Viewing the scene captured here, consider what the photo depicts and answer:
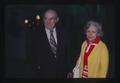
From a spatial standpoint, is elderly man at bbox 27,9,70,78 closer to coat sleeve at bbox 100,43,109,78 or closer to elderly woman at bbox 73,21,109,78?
elderly woman at bbox 73,21,109,78

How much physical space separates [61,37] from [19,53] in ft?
2.57

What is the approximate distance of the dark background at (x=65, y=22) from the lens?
25.0ft

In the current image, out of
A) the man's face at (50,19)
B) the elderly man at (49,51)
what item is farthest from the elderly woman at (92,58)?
the man's face at (50,19)

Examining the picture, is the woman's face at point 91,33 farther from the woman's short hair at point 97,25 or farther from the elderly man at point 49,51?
the elderly man at point 49,51

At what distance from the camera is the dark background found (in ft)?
25.0

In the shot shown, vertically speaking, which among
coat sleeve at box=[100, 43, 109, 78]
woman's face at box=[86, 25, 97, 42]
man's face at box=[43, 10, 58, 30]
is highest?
man's face at box=[43, 10, 58, 30]

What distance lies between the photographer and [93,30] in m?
7.74

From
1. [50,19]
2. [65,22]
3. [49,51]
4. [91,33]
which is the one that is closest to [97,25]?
[91,33]

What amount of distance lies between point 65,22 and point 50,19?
0.28 m

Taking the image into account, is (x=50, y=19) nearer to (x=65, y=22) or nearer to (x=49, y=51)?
(x=65, y=22)

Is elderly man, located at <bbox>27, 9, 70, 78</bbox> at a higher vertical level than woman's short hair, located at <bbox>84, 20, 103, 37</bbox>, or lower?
lower

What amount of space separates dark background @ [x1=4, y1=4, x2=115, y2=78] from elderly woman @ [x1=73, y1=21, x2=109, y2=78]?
0.09 metres

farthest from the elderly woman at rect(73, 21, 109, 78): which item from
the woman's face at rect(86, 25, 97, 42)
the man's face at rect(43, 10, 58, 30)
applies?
the man's face at rect(43, 10, 58, 30)

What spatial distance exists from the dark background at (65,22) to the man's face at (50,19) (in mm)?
90
